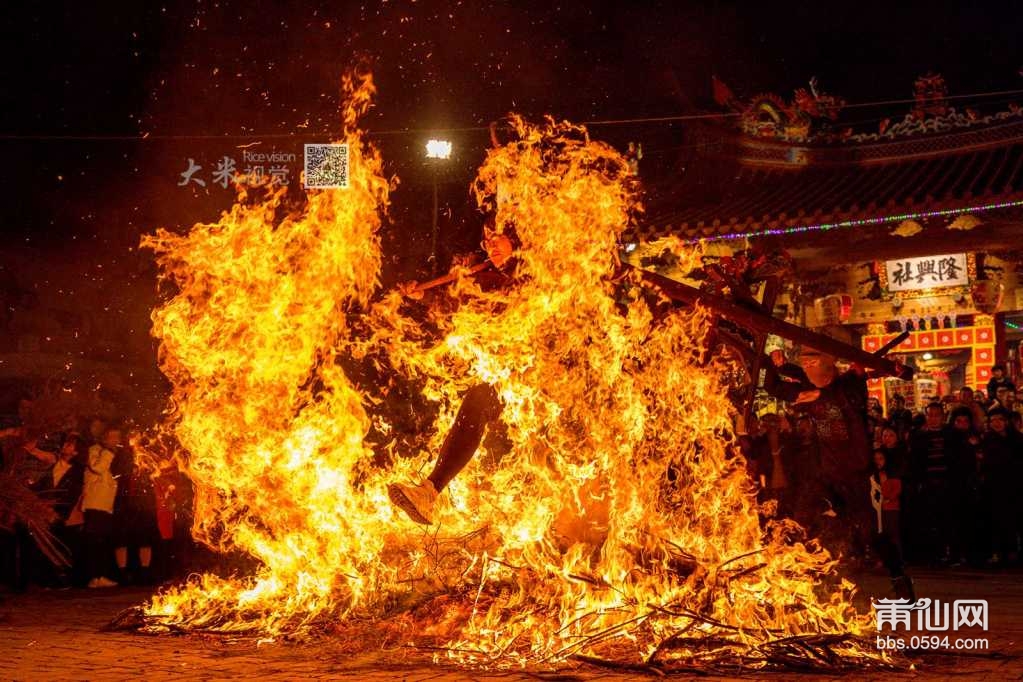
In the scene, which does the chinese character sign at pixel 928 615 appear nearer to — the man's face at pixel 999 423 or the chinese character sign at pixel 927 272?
the man's face at pixel 999 423

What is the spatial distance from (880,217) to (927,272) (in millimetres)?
1348

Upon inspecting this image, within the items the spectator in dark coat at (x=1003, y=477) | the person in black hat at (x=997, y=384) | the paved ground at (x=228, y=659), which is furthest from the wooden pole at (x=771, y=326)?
the person in black hat at (x=997, y=384)

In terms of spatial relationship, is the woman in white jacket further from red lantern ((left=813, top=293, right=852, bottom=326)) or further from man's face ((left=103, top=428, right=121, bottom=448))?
red lantern ((left=813, top=293, right=852, bottom=326))

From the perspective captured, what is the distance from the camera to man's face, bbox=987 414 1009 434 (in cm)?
1014

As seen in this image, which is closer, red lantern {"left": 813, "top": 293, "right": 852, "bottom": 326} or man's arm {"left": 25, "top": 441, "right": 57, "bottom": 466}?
man's arm {"left": 25, "top": 441, "right": 57, "bottom": 466}

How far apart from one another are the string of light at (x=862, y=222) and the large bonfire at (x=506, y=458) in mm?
6607

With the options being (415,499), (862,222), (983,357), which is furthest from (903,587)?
(983,357)

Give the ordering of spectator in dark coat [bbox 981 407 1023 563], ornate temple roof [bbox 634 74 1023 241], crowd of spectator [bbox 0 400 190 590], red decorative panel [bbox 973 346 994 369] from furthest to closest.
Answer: red decorative panel [bbox 973 346 994 369] → ornate temple roof [bbox 634 74 1023 241] → crowd of spectator [bbox 0 400 190 590] → spectator in dark coat [bbox 981 407 1023 563]

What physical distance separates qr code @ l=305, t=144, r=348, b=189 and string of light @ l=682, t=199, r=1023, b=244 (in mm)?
4866

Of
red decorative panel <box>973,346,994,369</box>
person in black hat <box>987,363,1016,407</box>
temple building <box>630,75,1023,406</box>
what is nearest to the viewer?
person in black hat <box>987,363,1016,407</box>

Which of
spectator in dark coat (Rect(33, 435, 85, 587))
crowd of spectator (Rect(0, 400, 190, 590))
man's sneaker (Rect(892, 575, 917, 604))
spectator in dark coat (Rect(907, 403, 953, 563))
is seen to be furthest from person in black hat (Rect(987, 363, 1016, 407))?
spectator in dark coat (Rect(33, 435, 85, 587))

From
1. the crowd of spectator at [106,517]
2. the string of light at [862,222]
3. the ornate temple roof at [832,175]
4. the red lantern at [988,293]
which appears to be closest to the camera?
the crowd of spectator at [106,517]

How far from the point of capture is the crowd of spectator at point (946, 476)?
1002 cm

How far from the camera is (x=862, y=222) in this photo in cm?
1234
